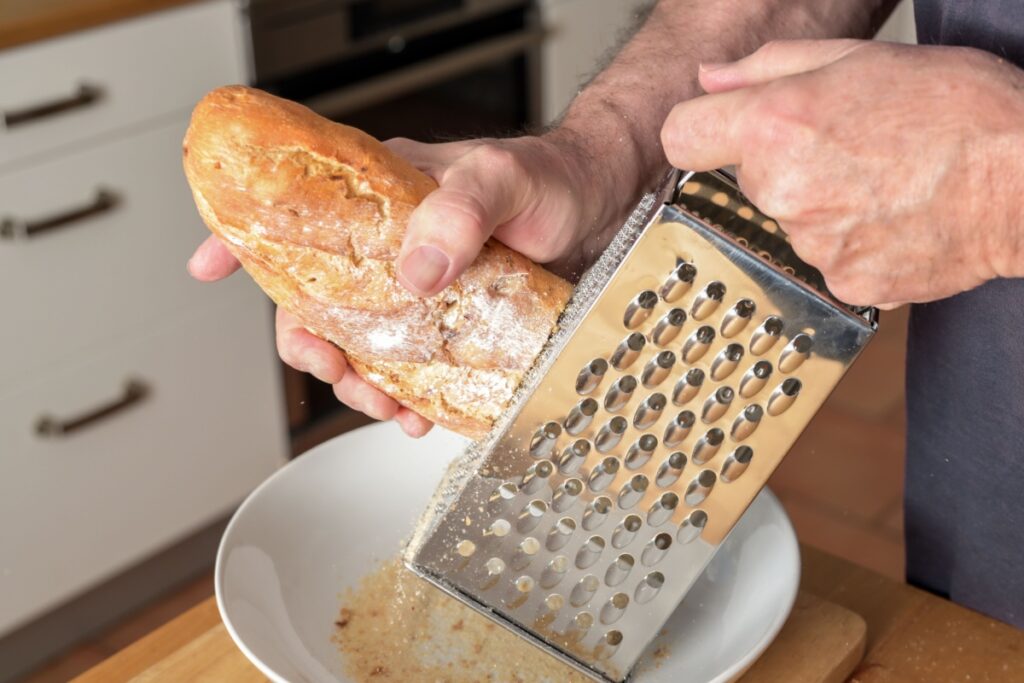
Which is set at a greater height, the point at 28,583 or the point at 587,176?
the point at 587,176

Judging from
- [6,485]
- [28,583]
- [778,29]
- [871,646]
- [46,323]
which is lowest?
[28,583]

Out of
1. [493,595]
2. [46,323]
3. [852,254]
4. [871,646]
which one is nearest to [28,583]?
[46,323]

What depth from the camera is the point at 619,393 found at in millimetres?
741

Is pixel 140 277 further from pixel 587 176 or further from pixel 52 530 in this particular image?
pixel 587 176

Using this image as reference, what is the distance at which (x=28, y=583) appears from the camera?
5.91 feet

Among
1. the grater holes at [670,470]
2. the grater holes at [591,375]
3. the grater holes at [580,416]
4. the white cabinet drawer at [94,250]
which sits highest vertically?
the grater holes at [591,375]

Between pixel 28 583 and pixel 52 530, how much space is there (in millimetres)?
85

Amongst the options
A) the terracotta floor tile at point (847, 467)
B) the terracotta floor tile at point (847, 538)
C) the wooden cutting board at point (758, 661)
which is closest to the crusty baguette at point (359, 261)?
the wooden cutting board at point (758, 661)

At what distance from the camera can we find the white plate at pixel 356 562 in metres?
0.84

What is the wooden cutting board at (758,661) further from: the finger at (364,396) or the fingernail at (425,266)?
the fingernail at (425,266)

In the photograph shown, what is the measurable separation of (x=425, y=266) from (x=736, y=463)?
24 centimetres

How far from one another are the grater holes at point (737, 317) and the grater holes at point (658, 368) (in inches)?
1.4

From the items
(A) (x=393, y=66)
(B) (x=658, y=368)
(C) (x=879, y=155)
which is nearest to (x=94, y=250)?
(A) (x=393, y=66)

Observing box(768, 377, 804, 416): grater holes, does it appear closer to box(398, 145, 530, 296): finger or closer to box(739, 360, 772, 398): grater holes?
box(739, 360, 772, 398): grater holes
